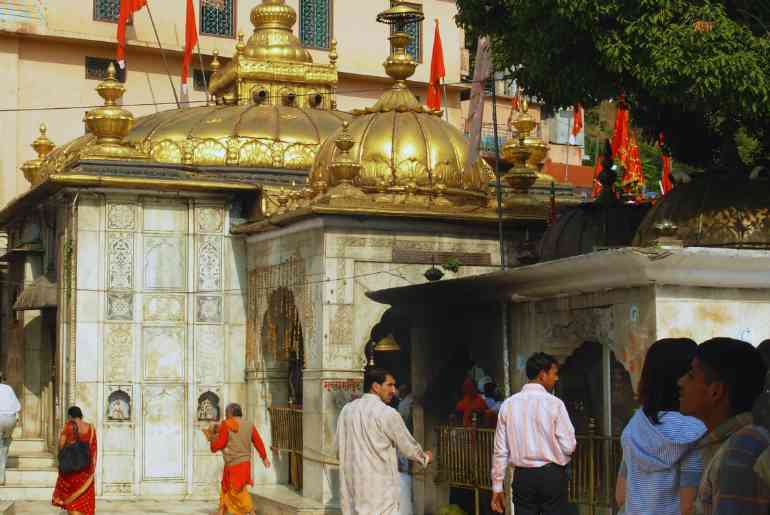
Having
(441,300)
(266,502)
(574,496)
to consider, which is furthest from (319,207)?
(574,496)

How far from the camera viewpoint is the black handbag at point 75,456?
16781mm

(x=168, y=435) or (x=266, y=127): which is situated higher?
(x=266, y=127)

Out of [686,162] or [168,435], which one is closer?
[686,162]

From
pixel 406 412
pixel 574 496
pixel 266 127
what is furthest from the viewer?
pixel 266 127

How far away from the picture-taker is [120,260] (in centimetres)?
2180

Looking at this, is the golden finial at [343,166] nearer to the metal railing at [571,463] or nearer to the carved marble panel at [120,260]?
the carved marble panel at [120,260]

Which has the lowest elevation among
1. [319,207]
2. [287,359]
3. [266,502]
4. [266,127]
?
[266,502]

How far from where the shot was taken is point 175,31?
34594 mm

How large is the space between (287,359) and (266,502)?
2.55 m

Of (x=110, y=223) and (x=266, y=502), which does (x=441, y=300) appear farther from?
(x=110, y=223)

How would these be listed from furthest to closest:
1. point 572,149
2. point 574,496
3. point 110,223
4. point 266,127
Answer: point 572,149
point 266,127
point 110,223
point 574,496

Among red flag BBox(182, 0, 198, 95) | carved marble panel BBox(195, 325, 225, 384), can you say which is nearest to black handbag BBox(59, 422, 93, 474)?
carved marble panel BBox(195, 325, 225, 384)

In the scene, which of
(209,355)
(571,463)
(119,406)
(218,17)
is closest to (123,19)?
(218,17)

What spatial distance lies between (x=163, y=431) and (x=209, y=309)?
1.84 meters
